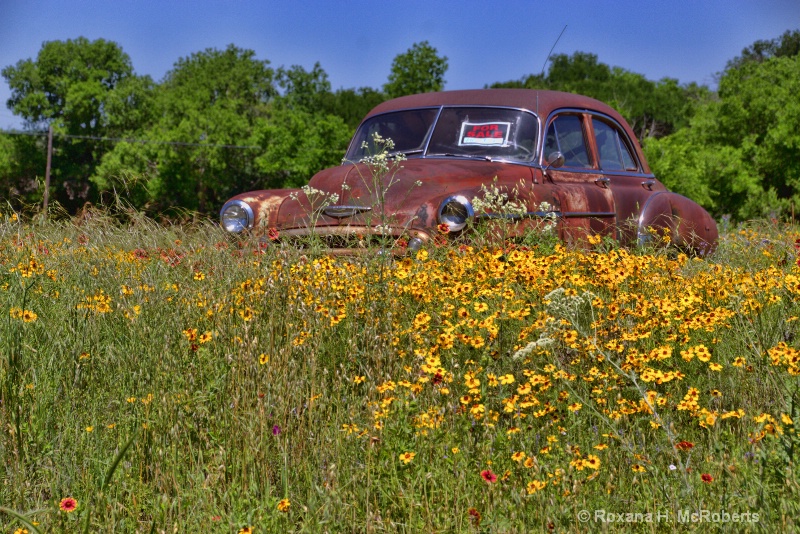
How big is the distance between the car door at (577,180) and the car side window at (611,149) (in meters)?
0.22

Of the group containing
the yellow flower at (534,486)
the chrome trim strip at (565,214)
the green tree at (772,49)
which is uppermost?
the green tree at (772,49)

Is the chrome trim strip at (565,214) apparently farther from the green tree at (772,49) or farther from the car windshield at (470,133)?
the green tree at (772,49)

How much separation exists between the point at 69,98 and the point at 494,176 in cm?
4662

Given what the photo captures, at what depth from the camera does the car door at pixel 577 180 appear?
Result: 686 centimetres

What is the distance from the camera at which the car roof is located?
23.6 feet

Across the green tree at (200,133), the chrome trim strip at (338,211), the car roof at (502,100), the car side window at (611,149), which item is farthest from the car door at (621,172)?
the green tree at (200,133)

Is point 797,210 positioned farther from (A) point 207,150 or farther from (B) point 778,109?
(A) point 207,150

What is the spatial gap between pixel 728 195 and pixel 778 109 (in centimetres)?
369

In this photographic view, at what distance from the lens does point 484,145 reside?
7.11 m

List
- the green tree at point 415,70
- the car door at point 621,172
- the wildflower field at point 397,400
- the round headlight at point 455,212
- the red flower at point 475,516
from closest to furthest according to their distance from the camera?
the red flower at point 475,516 < the wildflower field at point 397,400 < the round headlight at point 455,212 < the car door at point 621,172 < the green tree at point 415,70

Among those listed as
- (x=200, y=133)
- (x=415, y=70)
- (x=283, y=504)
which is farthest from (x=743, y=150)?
(x=283, y=504)

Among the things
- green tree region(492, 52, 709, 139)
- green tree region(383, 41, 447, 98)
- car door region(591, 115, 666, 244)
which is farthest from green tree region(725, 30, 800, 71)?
car door region(591, 115, 666, 244)

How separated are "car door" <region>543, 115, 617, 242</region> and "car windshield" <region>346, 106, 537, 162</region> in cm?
24

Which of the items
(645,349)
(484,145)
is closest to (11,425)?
(645,349)
